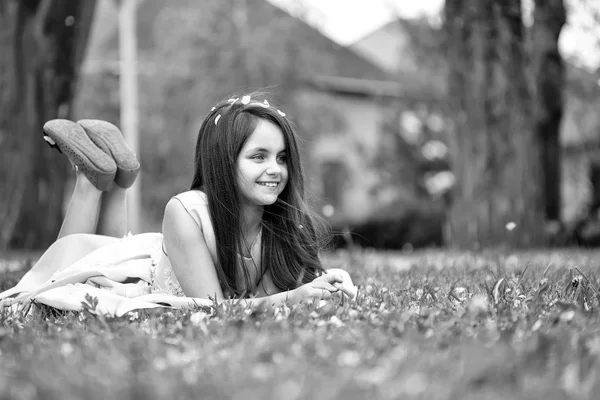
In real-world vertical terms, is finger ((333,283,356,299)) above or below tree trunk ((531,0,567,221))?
below

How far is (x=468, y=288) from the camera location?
388 centimetres

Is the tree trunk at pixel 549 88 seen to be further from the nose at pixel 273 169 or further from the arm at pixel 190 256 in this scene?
the arm at pixel 190 256

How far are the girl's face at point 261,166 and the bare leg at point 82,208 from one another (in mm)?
1402

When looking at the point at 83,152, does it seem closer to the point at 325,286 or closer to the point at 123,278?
the point at 123,278

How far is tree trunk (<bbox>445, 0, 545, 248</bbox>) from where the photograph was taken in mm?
8734

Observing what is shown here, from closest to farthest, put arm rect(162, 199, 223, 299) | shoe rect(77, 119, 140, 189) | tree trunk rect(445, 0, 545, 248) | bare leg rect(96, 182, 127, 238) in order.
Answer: arm rect(162, 199, 223, 299) → shoe rect(77, 119, 140, 189) → bare leg rect(96, 182, 127, 238) → tree trunk rect(445, 0, 545, 248)

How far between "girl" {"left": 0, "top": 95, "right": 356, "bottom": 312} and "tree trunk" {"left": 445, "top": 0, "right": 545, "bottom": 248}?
4643mm

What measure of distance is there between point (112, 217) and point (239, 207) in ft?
5.13

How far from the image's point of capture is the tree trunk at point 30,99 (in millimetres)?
9430

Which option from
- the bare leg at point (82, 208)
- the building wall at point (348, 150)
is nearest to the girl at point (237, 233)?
the bare leg at point (82, 208)

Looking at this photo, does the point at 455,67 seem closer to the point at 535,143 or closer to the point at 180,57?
the point at 535,143

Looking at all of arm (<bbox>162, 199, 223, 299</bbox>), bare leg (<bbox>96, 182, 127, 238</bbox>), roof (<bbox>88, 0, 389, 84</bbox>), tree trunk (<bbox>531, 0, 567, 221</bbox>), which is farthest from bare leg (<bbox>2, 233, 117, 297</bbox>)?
roof (<bbox>88, 0, 389, 84</bbox>)

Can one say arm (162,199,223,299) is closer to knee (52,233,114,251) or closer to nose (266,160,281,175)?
nose (266,160,281,175)

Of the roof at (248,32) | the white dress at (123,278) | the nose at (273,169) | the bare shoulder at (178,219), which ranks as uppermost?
the roof at (248,32)
